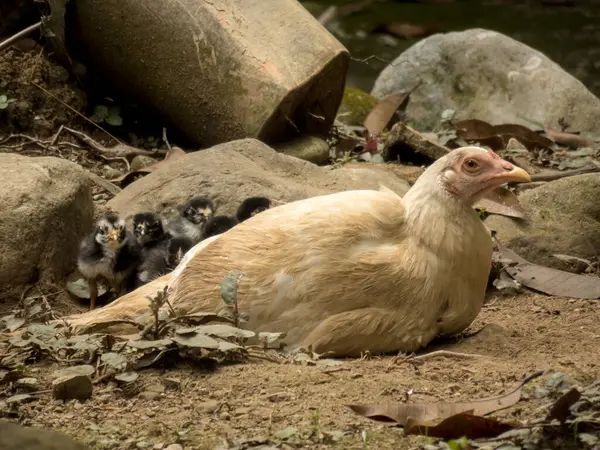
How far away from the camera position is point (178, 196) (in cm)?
660

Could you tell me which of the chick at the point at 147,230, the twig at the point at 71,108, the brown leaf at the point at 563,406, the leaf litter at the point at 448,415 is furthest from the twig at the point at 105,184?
the brown leaf at the point at 563,406

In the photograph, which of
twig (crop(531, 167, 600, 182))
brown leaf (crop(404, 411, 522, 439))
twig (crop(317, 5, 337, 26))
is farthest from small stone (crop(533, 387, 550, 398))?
twig (crop(317, 5, 337, 26))

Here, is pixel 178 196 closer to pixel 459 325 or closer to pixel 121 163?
pixel 121 163

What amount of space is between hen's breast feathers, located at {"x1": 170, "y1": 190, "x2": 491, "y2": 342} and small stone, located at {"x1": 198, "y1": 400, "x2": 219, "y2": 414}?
0.85m

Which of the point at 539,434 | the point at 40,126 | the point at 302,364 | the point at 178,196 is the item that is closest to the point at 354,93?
the point at 40,126

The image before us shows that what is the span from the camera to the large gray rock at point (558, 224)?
21.0 feet

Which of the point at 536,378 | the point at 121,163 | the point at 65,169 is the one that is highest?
the point at 536,378

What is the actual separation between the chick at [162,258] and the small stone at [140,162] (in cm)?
167

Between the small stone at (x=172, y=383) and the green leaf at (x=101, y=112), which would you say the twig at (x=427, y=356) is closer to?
the small stone at (x=172, y=383)

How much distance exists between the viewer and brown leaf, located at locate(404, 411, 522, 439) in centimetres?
340

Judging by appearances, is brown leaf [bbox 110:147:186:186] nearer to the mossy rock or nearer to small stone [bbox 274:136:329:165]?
small stone [bbox 274:136:329:165]

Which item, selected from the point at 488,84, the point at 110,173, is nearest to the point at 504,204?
the point at 110,173

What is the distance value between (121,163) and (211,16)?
4.24ft

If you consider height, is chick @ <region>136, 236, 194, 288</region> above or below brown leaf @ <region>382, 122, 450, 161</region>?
below
